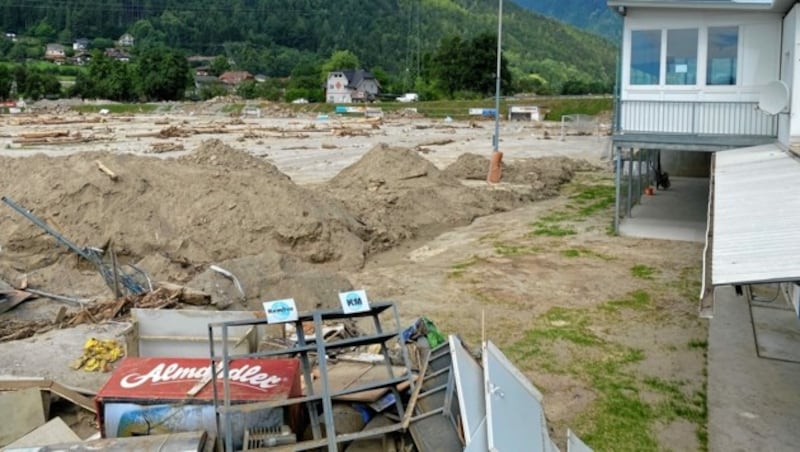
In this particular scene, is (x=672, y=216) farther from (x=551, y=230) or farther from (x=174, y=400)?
(x=174, y=400)

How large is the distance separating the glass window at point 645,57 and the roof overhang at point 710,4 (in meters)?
0.79

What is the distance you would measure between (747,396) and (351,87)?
426ft

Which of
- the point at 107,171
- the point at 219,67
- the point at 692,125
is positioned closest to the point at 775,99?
the point at 692,125

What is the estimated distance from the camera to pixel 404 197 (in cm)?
2288

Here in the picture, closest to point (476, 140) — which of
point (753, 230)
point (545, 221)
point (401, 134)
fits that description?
point (401, 134)

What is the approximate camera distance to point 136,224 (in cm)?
1709

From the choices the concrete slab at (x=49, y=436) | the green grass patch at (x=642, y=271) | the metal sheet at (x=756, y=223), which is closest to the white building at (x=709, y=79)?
the green grass patch at (x=642, y=271)

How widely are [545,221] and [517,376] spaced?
51.6 feet

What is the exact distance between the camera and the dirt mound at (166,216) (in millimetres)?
16562

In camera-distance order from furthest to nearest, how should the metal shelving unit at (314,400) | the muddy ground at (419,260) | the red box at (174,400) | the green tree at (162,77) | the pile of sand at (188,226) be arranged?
the green tree at (162,77) < the pile of sand at (188,226) < the muddy ground at (419,260) < the red box at (174,400) < the metal shelving unit at (314,400)

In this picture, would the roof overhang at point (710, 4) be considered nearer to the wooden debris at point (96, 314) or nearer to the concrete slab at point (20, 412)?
the wooden debris at point (96, 314)

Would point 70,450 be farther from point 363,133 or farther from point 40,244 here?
point 363,133

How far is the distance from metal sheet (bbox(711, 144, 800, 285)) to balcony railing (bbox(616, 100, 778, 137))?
195 inches

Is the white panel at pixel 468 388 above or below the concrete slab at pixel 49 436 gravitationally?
above
